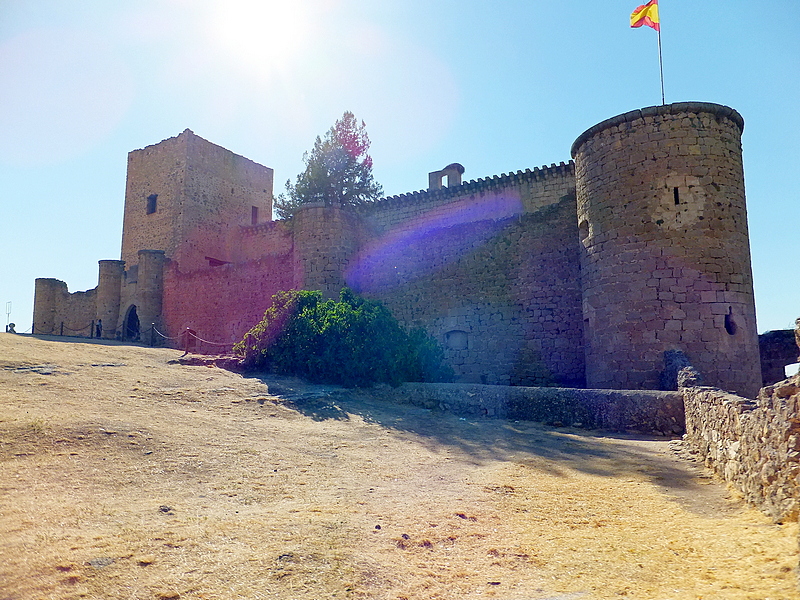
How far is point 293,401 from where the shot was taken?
949cm

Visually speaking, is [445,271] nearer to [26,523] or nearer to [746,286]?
[746,286]

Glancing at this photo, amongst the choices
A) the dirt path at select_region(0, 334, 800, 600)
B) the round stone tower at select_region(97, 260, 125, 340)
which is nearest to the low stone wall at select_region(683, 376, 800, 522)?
the dirt path at select_region(0, 334, 800, 600)

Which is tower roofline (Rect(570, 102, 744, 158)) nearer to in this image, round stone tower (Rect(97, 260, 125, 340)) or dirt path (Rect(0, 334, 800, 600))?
dirt path (Rect(0, 334, 800, 600))

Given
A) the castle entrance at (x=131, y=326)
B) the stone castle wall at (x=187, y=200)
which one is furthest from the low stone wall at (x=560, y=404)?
→ the stone castle wall at (x=187, y=200)

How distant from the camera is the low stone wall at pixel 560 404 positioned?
845cm

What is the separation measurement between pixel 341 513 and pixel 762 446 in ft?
11.0

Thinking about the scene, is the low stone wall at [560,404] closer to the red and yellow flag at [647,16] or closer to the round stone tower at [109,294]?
the red and yellow flag at [647,16]

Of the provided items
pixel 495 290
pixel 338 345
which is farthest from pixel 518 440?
pixel 495 290

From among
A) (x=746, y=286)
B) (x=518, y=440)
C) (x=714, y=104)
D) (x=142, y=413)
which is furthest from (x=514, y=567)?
(x=714, y=104)

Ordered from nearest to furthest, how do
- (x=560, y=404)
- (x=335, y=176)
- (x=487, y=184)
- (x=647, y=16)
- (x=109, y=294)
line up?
1. (x=560, y=404)
2. (x=647, y=16)
3. (x=487, y=184)
4. (x=109, y=294)
5. (x=335, y=176)

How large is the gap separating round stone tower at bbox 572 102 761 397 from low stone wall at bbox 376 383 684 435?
2.18 metres

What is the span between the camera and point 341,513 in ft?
14.8

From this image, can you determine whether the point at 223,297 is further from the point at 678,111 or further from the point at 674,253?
the point at 678,111

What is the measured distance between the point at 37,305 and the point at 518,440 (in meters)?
26.1
